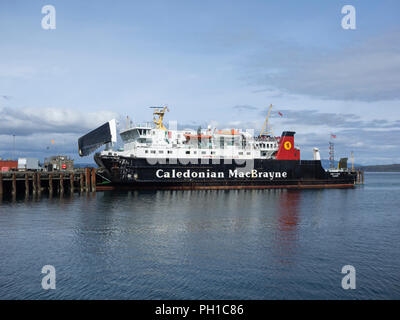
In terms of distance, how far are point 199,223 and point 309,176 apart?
3235cm

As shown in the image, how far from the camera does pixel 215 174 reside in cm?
4684

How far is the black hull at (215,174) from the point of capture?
43.2m

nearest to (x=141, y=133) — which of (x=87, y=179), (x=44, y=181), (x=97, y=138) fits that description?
(x=97, y=138)

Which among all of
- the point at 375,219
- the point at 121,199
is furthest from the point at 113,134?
the point at 375,219

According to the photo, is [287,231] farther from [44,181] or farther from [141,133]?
[44,181]

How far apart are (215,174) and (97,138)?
1690 centimetres

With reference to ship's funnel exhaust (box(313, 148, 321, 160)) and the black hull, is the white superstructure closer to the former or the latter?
the black hull

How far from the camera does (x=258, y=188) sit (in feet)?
161

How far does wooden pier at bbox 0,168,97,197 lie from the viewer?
42.6 metres

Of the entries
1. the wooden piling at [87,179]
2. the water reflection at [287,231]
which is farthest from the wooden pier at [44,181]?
the water reflection at [287,231]

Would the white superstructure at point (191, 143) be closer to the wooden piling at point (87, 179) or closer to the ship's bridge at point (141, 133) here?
the ship's bridge at point (141, 133)

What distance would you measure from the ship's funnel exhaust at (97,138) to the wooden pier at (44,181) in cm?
295

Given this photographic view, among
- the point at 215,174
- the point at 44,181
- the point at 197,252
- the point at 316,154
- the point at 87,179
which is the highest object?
the point at 316,154

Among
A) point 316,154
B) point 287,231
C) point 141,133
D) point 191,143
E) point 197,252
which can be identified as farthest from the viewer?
point 316,154
